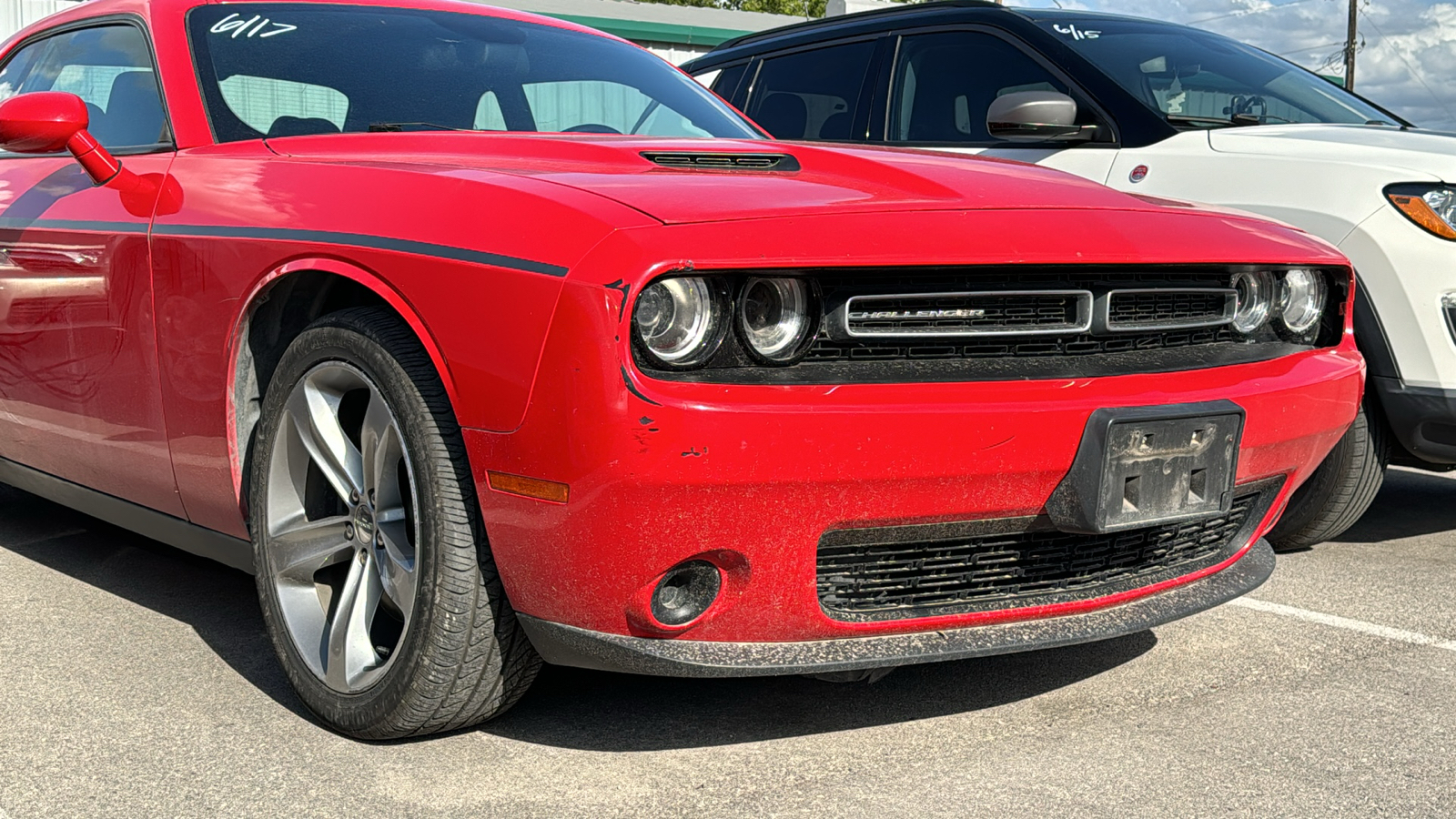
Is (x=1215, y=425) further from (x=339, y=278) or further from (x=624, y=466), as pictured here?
(x=339, y=278)

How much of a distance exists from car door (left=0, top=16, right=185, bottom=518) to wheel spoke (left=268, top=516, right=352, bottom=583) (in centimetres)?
47

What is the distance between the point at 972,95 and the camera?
209 inches

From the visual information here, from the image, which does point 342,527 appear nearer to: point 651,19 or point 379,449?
point 379,449

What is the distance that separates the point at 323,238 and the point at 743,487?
3.23ft

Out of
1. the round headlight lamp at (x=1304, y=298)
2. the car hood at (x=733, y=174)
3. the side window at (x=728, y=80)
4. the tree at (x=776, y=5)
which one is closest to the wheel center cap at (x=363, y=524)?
the car hood at (x=733, y=174)

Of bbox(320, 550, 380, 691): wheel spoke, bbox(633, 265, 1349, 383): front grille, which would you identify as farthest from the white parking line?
bbox(320, 550, 380, 691): wheel spoke

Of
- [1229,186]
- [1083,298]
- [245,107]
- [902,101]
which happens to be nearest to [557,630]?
[1083,298]

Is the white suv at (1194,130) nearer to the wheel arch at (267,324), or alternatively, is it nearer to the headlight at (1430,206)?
the headlight at (1430,206)

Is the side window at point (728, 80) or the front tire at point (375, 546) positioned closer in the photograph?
the front tire at point (375, 546)

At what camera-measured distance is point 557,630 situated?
2.35 metres

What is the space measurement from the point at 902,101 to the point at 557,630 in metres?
3.71

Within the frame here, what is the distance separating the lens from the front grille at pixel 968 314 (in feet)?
7.73

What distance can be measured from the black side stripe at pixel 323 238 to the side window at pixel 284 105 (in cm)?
38

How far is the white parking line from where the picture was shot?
3.35m
